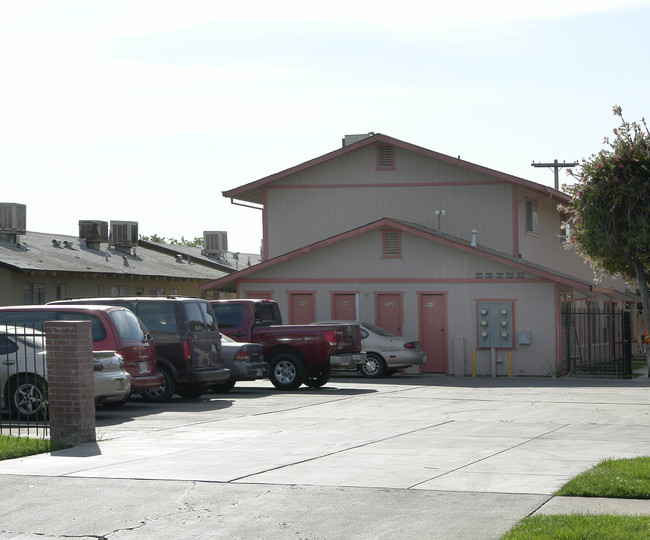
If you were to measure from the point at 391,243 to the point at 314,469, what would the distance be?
69.1 feet

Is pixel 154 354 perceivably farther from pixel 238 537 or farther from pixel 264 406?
pixel 238 537

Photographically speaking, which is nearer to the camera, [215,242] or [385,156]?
[385,156]

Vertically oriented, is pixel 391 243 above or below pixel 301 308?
above

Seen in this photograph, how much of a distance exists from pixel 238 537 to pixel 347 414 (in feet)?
32.3

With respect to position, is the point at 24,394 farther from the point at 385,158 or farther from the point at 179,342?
the point at 385,158

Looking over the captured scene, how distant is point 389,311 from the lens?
31969 mm

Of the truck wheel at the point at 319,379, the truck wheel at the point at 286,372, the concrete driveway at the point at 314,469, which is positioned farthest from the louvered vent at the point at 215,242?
the concrete driveway at the point at 314,469

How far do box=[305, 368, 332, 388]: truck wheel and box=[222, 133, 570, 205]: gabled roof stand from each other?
11.6 metres

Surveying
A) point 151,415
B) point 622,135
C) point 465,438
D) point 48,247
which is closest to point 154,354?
point 151,415

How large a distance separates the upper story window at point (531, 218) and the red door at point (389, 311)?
6105mm

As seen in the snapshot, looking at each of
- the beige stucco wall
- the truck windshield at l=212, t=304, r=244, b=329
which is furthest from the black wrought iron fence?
the beige stucco wall

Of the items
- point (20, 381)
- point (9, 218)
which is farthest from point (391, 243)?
point (9, 218)

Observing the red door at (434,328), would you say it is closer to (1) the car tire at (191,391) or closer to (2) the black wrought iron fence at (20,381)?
(1) the car tire at (191,391)

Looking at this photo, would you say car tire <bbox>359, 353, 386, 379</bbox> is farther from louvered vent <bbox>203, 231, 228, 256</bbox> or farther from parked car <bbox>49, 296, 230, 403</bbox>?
louvered vent <bbox>203, 231, 228, 256</bbox>
